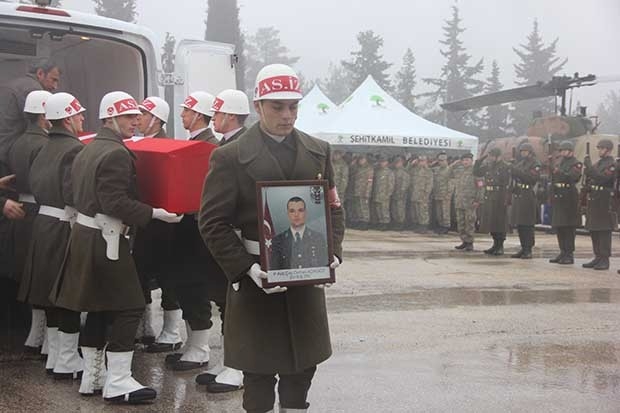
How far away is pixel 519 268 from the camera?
10297 millimetres

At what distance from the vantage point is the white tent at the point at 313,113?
57.9ft

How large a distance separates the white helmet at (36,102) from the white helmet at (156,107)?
64 cm

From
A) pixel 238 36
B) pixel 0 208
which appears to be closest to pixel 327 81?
pixel 238 36

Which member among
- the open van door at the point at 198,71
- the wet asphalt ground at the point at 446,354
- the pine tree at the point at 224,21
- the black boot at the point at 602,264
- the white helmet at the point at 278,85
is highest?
the pine tree at the point at 224,21

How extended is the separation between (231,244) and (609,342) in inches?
160

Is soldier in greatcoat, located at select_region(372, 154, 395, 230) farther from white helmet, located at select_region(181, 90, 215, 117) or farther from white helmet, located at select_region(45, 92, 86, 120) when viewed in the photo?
white helmet, located at select_region(45, 92, 86, 120)

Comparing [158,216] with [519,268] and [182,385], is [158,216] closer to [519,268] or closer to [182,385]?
[182,385]

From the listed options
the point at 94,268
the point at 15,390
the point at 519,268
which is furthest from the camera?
the point at 519,268

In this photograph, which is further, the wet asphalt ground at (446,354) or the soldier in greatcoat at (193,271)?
the soldier in greatcoat at (193,271)

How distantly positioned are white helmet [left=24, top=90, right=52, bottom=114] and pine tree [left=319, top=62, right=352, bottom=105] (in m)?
63.9

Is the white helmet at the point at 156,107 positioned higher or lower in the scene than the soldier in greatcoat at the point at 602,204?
higher

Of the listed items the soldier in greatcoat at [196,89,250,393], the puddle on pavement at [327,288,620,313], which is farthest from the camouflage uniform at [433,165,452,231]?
the soldier in greatcoat at [196,89,250,393]

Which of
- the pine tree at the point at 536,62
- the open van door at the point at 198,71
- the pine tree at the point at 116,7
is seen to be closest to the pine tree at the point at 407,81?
the pine tree at the point at 536,62

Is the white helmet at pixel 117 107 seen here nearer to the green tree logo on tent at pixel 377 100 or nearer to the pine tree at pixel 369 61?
the green tree logo on tent at pixel 377 100
